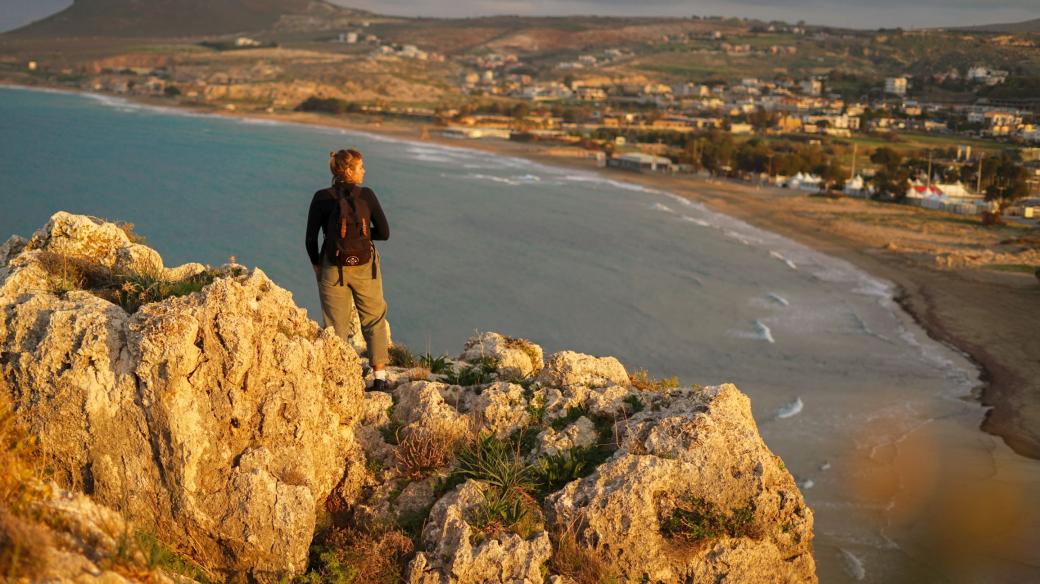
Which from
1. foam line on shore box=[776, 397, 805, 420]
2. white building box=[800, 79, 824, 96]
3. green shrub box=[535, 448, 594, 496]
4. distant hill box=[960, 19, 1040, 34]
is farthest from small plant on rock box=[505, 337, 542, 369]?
white building box=[800, 79, 824, 96]

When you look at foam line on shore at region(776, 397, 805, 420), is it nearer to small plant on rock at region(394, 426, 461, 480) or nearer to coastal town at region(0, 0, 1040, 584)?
coastal town at region(0, 0, 1040, 584)

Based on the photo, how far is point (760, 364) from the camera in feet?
80.3

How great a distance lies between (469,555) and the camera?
609 cm

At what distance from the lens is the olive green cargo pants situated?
25.5 feet

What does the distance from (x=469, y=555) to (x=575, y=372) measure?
2.39 m

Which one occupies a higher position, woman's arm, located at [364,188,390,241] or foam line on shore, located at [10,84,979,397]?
woman's arm, located at [364,188,390,241]

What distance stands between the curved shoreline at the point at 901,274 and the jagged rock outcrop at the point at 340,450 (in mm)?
13337

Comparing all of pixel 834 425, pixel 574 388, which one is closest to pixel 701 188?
pixel 834 425

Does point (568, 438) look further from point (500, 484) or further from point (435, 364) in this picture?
point (435, 364)

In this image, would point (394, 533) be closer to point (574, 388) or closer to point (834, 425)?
point (574, 388)

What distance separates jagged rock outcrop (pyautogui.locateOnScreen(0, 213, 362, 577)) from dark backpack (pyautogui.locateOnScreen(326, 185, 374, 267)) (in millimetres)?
1139

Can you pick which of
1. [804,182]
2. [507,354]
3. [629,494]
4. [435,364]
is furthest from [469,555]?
[804,182]

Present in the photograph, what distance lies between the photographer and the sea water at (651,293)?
15523mm

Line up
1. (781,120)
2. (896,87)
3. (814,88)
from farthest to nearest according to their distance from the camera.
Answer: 1. (814,88)
2. (896,87)
3. (781,120)
